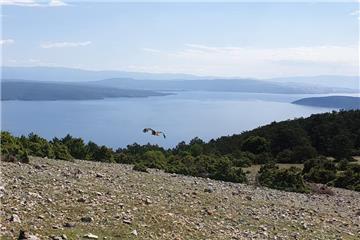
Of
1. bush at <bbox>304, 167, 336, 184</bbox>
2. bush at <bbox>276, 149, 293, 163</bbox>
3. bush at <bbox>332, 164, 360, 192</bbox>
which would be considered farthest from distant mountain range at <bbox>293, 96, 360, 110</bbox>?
bush at <bbox>332, 164, 360, 192</bbox>

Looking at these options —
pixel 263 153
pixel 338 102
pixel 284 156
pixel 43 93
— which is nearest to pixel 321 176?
pixel 284 156

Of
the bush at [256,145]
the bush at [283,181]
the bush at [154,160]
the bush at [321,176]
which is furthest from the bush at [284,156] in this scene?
the bush at [283,181]

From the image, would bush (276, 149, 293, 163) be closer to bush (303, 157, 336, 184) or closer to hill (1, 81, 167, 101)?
bush (303, 157, 336, 184)

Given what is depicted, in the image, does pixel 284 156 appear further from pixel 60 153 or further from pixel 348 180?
pixel 60 153

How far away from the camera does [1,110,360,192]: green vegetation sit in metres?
20.8

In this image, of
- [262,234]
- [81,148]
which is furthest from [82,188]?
[81,148]

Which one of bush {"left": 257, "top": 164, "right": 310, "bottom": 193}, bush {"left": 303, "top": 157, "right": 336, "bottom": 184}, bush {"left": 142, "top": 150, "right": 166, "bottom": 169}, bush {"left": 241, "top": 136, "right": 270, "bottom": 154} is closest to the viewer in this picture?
bush {"left": 257, "top": 164, "right": 310, "bottom": 193}

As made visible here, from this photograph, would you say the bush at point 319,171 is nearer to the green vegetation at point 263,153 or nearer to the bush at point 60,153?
the green vegetation at point 263,153

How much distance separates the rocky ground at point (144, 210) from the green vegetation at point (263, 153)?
3.57 meters

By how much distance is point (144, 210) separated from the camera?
10.9 m

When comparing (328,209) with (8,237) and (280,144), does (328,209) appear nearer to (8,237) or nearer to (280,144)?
(8,237)

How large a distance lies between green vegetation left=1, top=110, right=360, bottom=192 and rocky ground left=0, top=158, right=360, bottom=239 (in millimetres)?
3568

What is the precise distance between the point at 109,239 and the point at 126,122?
79.9 meters

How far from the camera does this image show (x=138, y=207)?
11.1 meters
